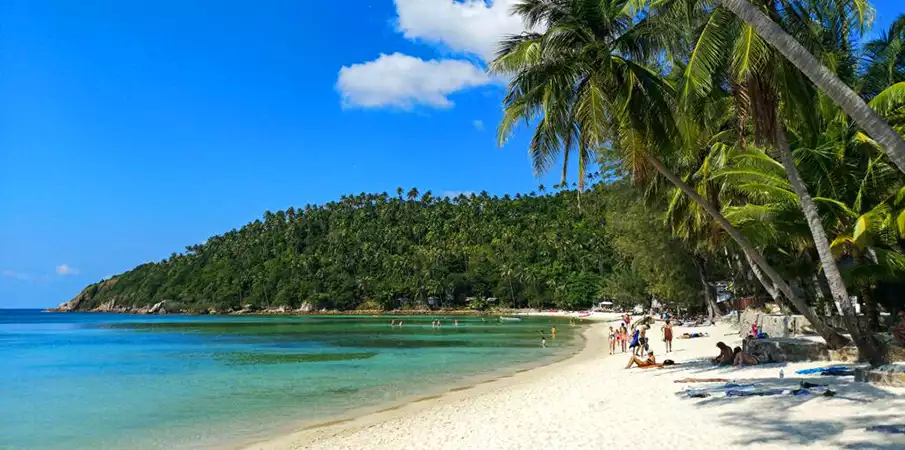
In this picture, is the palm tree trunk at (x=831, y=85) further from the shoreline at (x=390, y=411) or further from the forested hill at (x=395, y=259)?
the forested hill at (x=395, y=259)

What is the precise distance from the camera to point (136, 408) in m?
16.1

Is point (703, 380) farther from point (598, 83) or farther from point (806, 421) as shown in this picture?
point (598, 83)

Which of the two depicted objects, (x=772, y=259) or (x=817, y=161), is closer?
(x=817, y=161)

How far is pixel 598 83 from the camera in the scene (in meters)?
12.6

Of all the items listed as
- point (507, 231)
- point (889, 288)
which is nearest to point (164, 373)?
point (889, 288)

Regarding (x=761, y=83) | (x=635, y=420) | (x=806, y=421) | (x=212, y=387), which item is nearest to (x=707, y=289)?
(x=761, y=83)

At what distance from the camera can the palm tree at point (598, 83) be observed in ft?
40.7

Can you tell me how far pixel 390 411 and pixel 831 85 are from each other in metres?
11.1

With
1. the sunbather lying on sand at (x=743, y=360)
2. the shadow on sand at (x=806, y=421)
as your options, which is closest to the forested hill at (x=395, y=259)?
the sunbather lying on sand at (x=743, y=360)

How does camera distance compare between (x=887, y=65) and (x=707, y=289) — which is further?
(x=707, y=289)

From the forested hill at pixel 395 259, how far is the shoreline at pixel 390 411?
2992 inches

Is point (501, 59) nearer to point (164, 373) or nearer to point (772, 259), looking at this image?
point (772, 259)

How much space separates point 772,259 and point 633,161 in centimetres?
1643

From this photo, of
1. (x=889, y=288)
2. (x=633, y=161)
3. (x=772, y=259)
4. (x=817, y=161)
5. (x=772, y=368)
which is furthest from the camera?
(x=772, y=259)
